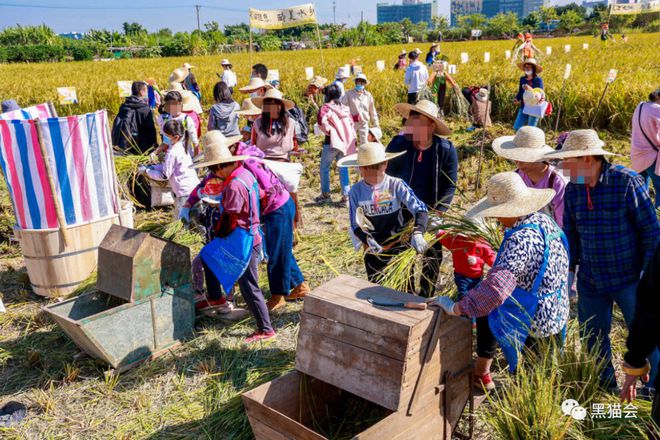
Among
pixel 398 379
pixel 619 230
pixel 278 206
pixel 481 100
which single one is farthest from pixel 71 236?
pixel 481 100

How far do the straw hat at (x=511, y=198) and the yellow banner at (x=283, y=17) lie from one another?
8.54 metres

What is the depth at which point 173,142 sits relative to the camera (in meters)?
6.34

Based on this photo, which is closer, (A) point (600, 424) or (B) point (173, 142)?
(A) point (600, 424)

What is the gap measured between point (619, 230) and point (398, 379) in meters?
1.59

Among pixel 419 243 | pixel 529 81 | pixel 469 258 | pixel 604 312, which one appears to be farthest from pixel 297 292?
pixel 529 81

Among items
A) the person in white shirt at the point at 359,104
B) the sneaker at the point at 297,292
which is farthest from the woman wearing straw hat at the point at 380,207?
the person in white shirt at the point at 359,104

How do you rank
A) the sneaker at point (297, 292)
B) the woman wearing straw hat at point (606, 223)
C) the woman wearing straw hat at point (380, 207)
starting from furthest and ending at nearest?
the sneaker at point (297, 292) → the woman wearing straw hat at point (380, 207) → the woman wearing straw hat at point (606, 223)

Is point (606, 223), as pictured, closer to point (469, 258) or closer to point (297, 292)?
point (469, 258)

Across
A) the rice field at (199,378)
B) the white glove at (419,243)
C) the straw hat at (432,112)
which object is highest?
the straw hat at (432,112)

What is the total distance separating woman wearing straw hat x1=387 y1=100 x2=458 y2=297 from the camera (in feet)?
13.8

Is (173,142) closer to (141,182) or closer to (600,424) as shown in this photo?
(141,182)

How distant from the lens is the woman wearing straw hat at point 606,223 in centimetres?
316

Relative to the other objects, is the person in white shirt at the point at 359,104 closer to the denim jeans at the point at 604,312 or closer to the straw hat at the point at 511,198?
the denim jeans at the point at 604,312

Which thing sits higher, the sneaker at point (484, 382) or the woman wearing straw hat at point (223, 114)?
the woman wearing straw hat at point (223, 114)
